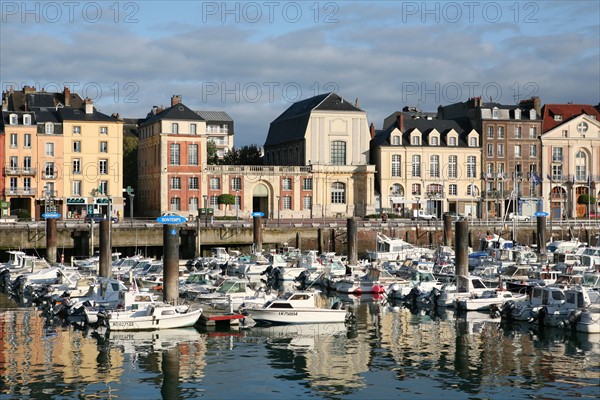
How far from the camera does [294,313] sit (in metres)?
42.5

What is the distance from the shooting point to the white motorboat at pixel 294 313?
4234 cm

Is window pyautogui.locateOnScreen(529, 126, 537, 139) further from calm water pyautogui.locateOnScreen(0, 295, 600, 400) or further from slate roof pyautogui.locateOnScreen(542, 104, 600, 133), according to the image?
calm water pyautogui.locateOnScreen(0, 295, 600, 400)

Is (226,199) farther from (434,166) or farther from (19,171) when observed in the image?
(434,166)

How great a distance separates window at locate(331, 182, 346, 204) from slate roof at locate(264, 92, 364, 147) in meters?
6.64

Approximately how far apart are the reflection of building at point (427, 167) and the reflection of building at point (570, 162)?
897 cm

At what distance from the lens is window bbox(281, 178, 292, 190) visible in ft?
325

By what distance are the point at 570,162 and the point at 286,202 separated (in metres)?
34.9

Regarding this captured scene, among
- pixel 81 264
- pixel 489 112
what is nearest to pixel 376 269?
pixel 81 264

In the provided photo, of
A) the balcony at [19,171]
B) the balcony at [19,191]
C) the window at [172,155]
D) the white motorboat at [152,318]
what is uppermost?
the window at [172,155]

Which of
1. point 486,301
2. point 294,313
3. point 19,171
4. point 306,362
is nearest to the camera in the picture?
point 306,362

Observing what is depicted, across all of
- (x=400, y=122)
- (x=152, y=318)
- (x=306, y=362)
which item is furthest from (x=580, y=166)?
(x=306, y=362)

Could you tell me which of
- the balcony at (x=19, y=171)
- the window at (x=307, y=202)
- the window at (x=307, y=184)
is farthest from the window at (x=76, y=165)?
the window at (x=307, y=202)

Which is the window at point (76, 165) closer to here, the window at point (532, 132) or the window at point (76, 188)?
the window at point (76, 188)

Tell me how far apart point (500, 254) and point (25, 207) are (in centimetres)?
4886
